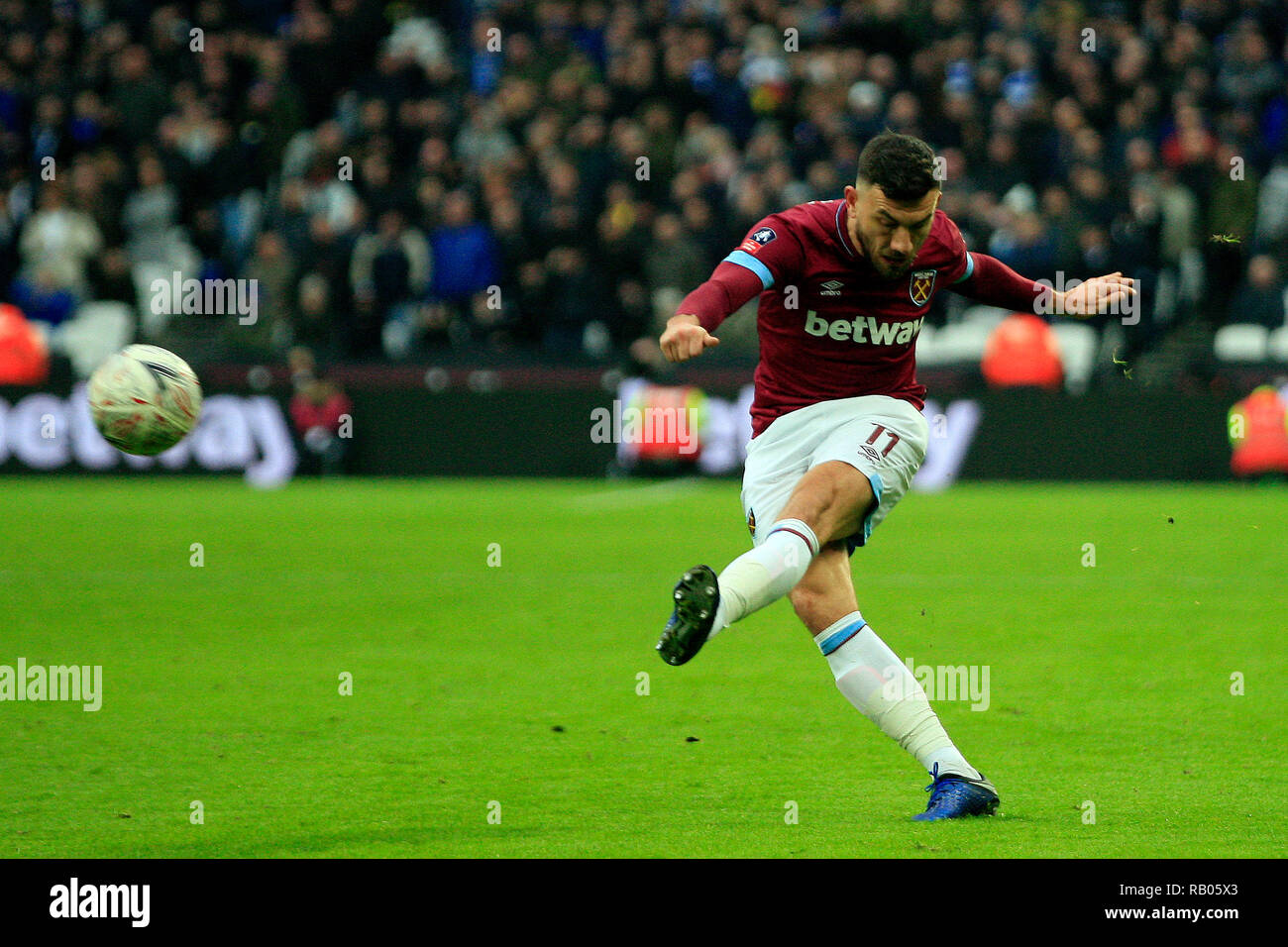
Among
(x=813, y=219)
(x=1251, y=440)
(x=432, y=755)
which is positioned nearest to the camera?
(x=813, y=219)

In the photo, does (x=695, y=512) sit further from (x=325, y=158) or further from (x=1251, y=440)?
(x=325, y=158)

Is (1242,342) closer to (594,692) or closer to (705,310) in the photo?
(594,692)

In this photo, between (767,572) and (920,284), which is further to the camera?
(920,284)

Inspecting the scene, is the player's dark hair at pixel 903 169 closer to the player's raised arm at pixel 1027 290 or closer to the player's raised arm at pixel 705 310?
the player's raised arm at pixel 705 310

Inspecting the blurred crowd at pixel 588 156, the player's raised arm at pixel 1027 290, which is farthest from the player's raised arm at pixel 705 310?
the blurred crowd at pixel 588 156

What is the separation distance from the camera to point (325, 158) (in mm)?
20750

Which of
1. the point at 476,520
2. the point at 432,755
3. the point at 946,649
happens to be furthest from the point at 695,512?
the point at 432,755

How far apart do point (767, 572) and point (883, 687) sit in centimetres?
68

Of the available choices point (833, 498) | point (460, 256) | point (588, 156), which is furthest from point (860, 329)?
point (588, 156)

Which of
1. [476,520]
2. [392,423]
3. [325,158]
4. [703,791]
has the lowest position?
[703,791]

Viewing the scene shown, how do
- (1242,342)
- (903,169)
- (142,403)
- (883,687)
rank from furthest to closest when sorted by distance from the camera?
1. (1242,342)
2. (142,403)
3. (883,687)
4. (903,169)

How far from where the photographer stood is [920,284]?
5.57 meters

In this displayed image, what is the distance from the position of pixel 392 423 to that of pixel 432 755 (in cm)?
1241

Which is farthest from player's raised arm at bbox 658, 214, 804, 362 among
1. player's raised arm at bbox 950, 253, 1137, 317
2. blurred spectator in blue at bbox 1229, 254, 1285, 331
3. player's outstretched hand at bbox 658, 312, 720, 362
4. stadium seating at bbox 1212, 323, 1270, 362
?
blurred spectator in blue at bbox 1229, 254, 1285, 331
